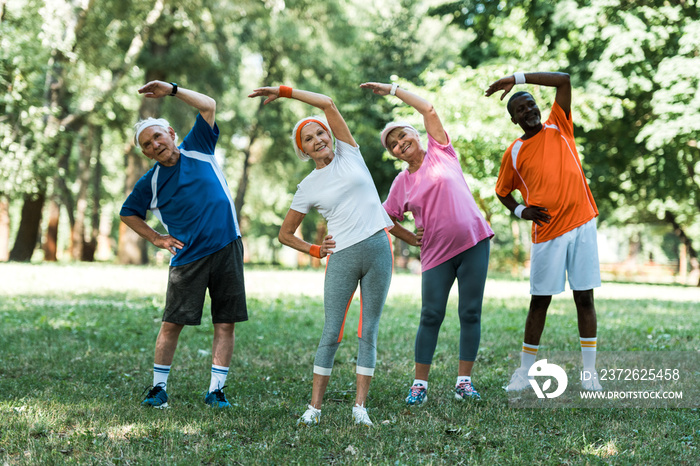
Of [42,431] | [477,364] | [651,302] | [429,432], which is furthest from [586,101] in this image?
[42,431]

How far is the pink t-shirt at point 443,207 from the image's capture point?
14.5 feet

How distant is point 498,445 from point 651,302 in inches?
416

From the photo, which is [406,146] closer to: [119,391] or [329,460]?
[329,460]

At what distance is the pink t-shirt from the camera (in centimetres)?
441

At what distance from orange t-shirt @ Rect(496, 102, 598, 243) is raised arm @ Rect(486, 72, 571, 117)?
0.21 feet

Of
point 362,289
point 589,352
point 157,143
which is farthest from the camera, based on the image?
point 589,352

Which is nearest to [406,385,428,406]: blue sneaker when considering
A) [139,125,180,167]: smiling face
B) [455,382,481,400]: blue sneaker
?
[455,382,481,400]: blue sneaker

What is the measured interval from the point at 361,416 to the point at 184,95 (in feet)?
8.68

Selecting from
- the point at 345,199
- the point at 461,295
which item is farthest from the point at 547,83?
the point at 345,199

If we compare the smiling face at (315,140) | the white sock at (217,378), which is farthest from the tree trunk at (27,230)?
the smiling face at (315,140)

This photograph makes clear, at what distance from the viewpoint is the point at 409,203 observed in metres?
4.57

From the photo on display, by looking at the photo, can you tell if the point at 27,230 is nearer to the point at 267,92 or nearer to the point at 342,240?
the point at 267,92

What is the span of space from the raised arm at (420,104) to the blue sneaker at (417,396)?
187cm

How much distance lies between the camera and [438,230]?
4449 mm
